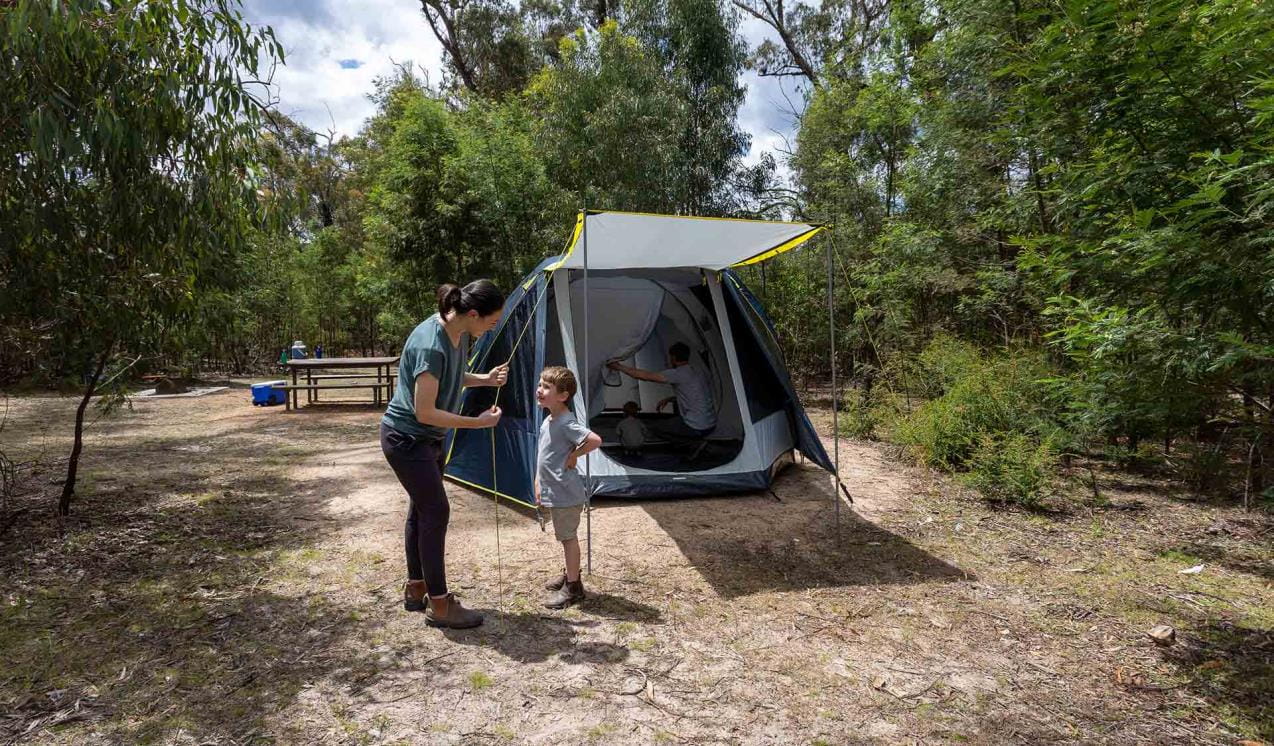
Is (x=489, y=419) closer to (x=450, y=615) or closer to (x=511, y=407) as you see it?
(x=450, y=615)

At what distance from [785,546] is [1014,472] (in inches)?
70.9

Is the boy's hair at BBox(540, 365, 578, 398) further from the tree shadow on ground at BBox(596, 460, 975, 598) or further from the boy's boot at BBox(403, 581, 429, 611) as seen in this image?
the tree shadow on ground at BBox(596, 460, 975, 598)

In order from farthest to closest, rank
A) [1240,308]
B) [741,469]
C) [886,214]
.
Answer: [886,214], [741,469], [1240,308]

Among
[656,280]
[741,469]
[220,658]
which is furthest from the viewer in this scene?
[656,280]

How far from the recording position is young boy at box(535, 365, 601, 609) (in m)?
2.84

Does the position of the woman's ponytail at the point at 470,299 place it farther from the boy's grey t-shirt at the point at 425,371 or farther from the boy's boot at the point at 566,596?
the boy's boot at the point at 566,596

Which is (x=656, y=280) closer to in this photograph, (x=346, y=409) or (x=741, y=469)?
(x=741, y=469)

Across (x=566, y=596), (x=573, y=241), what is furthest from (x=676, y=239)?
(x=566, y=596)

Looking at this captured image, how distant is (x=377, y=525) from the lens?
13.1 ft

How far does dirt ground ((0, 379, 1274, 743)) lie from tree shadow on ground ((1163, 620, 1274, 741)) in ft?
0.03

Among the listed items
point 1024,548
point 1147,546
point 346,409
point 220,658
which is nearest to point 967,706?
point 1024,548

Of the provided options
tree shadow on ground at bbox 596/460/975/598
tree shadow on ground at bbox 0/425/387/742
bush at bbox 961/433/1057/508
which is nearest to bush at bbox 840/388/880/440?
bush at bbox 961/433/1057/508

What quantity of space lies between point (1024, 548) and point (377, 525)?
3618 millimetres

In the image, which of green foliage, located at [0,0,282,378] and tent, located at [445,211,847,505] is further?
tent, located at [445,211,847,505]
